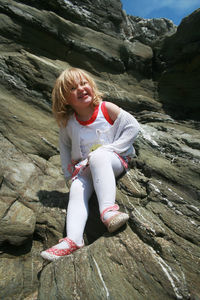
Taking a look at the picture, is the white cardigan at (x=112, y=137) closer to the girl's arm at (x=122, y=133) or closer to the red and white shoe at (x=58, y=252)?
the girl's arm at (x=122, y=133)

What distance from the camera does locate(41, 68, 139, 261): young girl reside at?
3.13 m

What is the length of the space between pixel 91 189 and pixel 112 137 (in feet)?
3.24

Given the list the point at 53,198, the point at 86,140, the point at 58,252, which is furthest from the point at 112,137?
the point at 58,252

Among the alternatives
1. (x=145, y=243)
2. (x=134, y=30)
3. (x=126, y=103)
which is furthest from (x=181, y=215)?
(x=134, y=30)

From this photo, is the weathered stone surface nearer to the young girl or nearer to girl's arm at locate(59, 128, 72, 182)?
the young girl

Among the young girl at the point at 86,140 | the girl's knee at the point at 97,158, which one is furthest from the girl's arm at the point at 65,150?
the girl's knee at the point at 97,158

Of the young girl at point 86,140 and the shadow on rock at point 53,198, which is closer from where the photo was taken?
the young girl at point 86,140

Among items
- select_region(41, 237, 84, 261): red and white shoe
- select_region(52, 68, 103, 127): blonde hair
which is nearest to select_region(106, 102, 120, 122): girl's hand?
select_region(52, 68, 103, 127): blonde hair

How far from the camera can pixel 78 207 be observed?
3.20 meters

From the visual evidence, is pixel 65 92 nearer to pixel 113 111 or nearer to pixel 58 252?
pixel 113 111

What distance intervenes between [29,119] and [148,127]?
11.9ft

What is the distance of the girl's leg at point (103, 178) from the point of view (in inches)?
118

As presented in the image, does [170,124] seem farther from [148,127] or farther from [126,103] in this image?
[126,103]

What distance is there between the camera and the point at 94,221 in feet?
11.7
